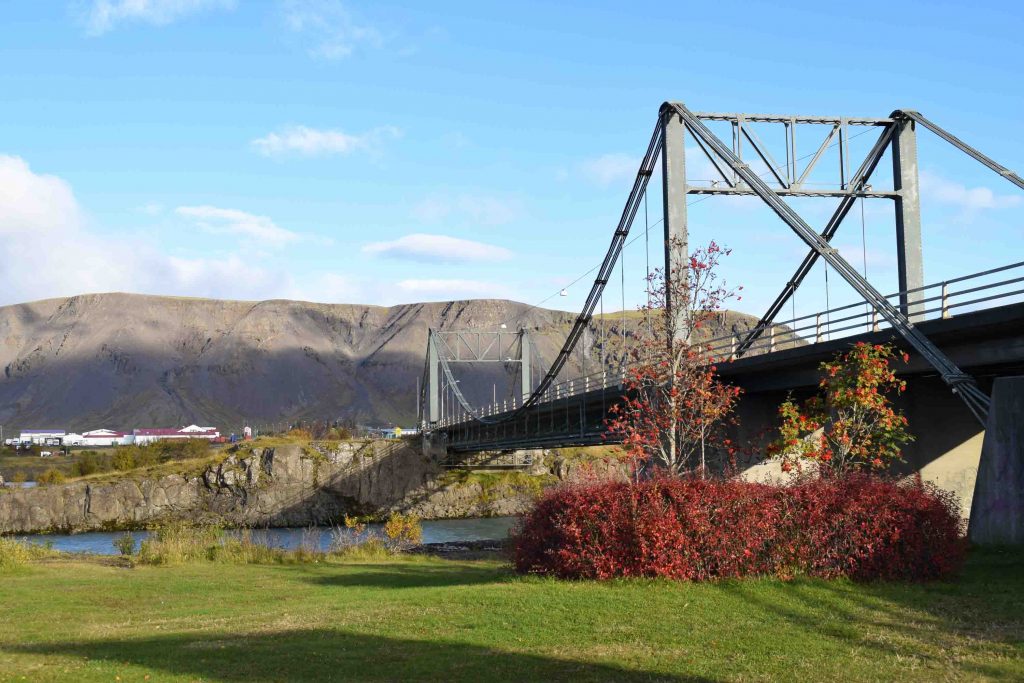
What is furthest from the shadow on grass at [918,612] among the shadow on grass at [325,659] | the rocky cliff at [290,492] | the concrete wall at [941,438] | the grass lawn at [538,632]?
the rocky cliff at [290,492]

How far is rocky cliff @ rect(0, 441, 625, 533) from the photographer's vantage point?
8012 cm

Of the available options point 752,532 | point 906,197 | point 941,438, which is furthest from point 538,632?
point 906,197

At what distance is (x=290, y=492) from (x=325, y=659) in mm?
76291

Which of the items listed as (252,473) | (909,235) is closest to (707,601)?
(909,235)

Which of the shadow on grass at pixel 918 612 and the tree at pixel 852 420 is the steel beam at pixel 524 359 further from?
the shadow on grass at pixel 918 612

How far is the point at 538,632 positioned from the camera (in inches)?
568

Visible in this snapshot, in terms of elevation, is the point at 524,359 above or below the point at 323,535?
above

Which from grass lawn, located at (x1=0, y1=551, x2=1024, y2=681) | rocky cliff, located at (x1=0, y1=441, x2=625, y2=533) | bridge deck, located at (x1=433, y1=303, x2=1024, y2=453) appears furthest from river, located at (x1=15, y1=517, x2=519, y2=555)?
grass lawn, located at (x1=0, y1=551, x2=1024, y2=681)

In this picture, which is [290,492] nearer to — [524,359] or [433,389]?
[433,389]

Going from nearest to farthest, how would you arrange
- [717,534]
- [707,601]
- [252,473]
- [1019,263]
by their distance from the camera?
[707,601] < [717,534] < [1019,263] < [252,473]

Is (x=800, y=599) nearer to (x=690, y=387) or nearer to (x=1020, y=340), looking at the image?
(x=690, y=387)

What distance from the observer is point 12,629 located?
1683 cm

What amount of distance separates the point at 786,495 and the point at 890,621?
393 cm

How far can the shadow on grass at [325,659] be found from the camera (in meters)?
12.0
